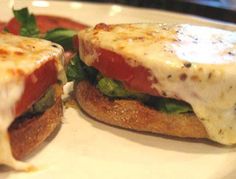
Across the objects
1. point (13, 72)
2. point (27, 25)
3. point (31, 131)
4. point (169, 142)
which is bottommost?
point (169, 142)

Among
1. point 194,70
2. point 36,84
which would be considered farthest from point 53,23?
point 194,70

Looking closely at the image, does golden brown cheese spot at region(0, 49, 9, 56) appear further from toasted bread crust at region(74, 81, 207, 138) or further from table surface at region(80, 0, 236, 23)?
table surface at region(80, 0, 236, 23)

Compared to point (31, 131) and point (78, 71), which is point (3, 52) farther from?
point (78, 71)

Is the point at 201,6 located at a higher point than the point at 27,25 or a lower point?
lower

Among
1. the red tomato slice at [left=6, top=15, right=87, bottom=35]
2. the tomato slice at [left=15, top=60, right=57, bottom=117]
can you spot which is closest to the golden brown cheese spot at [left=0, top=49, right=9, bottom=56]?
the tomato slice at [left=15, top=60, right=57, bottom=117]

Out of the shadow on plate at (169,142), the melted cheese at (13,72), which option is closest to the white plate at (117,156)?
the shadow on plate at (169,142)

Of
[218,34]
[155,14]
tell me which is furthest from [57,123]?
[155,14]

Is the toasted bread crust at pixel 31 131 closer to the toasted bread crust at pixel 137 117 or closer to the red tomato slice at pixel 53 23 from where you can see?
the toasted bread crust at pixel 137 117

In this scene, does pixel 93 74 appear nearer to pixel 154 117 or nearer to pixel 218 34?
pixel 154 117
